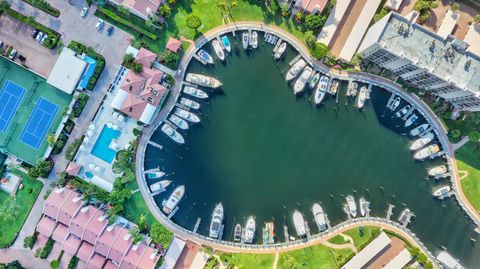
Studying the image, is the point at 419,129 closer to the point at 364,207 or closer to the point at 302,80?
the point at 364,207

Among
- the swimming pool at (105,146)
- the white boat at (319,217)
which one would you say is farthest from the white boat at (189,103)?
the white boat at (319,217)

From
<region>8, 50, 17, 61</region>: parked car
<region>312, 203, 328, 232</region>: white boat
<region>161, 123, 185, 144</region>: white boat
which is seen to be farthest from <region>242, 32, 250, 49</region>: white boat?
<region>8, 50, 17, 61</region>: parked car

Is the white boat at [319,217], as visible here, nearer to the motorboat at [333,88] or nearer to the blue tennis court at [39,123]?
the motorboat at [333,88]

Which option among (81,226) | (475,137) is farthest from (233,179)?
(475,137)

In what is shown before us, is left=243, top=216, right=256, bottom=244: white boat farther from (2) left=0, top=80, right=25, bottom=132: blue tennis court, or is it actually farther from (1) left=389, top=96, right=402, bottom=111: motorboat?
(2) left=0, top=80, right=25, bottom=132: blue tennis court

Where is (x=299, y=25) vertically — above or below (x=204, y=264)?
above

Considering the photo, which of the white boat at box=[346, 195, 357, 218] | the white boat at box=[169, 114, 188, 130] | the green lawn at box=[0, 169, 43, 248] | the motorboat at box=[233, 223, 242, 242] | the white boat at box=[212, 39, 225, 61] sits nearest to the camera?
the green lawn at box=[0, 169, 43, 248]

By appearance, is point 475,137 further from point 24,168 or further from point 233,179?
point 24,168
